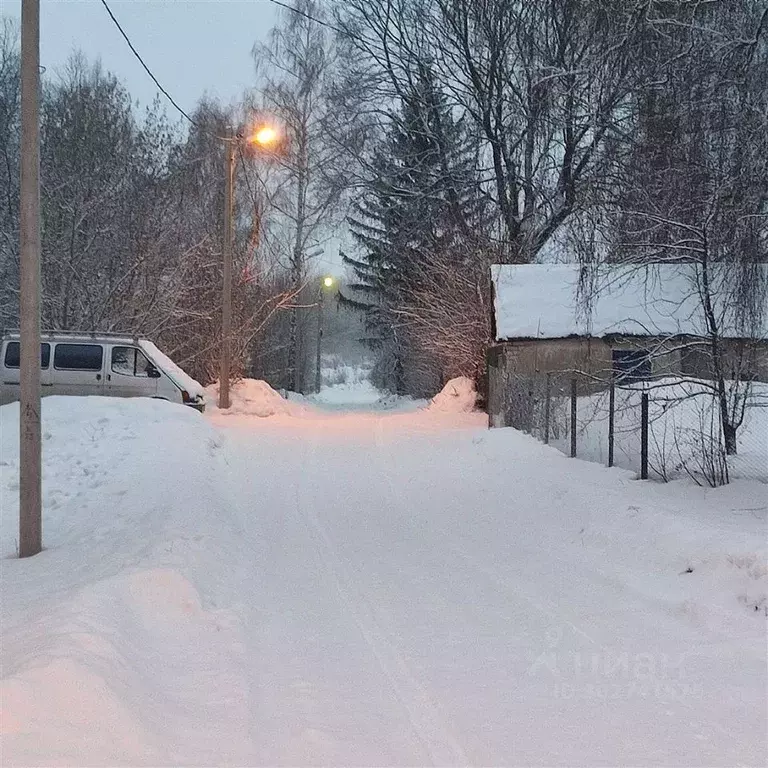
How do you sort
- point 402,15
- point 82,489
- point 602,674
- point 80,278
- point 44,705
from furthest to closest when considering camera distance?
point 402,15 < point 80,278 < point 82,489 < point 602,674 < point 44,705

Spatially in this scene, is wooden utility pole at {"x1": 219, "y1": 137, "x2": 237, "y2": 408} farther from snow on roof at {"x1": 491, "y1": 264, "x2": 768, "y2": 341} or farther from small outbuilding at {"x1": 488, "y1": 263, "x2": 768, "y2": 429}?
snow on roof at {"x1": 491, "y1": 264, "x2": 768, "y2": 341}

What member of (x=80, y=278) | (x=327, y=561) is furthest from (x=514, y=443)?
(x=80, y=278)

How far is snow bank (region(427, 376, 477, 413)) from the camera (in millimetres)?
24891

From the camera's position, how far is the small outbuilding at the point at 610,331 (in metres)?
10.9

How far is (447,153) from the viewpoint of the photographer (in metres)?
25.8

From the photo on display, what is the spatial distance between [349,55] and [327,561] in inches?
898

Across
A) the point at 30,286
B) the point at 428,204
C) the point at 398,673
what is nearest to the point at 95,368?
the point at 30,286

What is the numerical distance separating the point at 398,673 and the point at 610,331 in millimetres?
17770

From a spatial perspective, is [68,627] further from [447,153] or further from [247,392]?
[447,153]

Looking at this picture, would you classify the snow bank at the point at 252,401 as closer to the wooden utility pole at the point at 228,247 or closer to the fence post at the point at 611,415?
the wooden utility pole at the point at 228,247

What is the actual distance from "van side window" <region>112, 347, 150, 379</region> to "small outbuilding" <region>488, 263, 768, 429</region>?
840 cm

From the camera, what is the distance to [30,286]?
26.2ft

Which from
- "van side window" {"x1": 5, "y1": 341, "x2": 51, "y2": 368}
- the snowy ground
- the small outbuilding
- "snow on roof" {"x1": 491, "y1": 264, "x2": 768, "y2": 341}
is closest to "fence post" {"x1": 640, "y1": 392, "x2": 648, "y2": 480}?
the snowy ground

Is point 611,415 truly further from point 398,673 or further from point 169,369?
point 169,369
